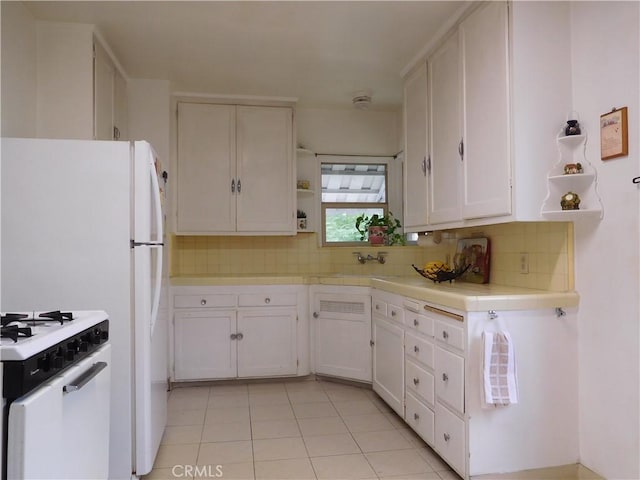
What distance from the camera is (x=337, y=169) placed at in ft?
14.1

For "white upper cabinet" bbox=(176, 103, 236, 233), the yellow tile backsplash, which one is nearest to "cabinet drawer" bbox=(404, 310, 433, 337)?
the yellow tile backsplash

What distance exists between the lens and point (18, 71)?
233 cm

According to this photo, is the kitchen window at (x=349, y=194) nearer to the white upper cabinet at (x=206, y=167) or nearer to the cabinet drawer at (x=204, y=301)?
the white upper cabinet at (x=206, y=167)

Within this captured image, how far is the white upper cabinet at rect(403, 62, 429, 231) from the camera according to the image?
291 centimetres

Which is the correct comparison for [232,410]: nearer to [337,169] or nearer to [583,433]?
[583,433]

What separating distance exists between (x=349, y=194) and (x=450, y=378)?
2485mm

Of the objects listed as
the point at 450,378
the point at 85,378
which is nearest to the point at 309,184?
the point at 450,378

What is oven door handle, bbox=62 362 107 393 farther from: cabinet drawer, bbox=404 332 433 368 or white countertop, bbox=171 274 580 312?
cabinet drawer, bbox=404 332 433 368

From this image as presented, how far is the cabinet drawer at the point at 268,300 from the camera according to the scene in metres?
3.58

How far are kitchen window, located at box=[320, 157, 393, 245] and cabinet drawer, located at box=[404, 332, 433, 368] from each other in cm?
175

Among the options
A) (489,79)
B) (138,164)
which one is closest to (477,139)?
(489,79)

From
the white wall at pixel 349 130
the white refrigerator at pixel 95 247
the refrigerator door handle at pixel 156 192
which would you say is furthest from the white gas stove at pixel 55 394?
the white wall at pixel 349 130

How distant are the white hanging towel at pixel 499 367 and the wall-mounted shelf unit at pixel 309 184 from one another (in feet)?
7.95

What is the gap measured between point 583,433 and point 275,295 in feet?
7.58
